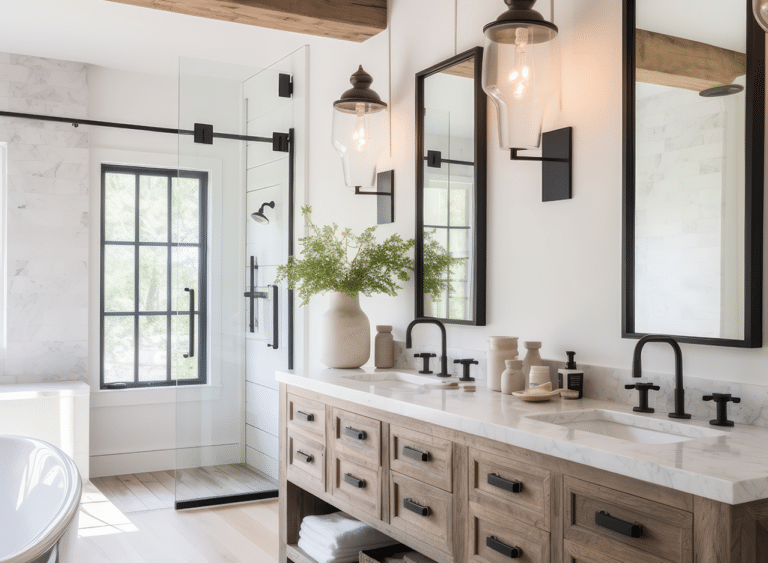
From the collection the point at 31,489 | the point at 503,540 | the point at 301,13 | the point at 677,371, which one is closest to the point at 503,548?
the point at 503,540

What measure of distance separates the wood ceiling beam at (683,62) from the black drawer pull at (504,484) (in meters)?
1.15

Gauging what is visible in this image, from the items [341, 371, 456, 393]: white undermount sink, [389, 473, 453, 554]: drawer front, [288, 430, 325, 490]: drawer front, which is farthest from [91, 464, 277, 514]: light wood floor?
[389, 473, 453, 554]: drawer front

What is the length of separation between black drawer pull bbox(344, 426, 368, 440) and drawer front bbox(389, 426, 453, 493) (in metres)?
0.15

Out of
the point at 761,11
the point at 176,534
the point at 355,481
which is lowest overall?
the point at 176,534

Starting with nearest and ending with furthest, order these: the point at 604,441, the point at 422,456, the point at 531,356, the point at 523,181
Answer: the point at 604,441 → the point at 422,456 → the point at 531,356 → the point at 523,181

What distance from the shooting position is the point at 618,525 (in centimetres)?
149

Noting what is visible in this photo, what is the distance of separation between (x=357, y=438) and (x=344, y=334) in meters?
0.74

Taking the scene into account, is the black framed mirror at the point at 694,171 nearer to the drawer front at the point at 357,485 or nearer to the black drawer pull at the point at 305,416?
the drawer front at the point at 357,485

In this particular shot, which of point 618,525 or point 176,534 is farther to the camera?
point 176,534

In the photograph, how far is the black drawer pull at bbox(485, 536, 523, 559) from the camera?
1.78 meters

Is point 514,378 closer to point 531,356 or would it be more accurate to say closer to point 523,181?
point 531,356

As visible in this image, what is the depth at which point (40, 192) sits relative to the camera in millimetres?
4648

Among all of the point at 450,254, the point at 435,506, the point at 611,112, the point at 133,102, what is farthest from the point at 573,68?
the point at 133,102

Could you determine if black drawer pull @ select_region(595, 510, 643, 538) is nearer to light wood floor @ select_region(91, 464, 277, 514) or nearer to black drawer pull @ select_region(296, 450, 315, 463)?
black drawer pull @ select_region(296, 450, 315, 463)
